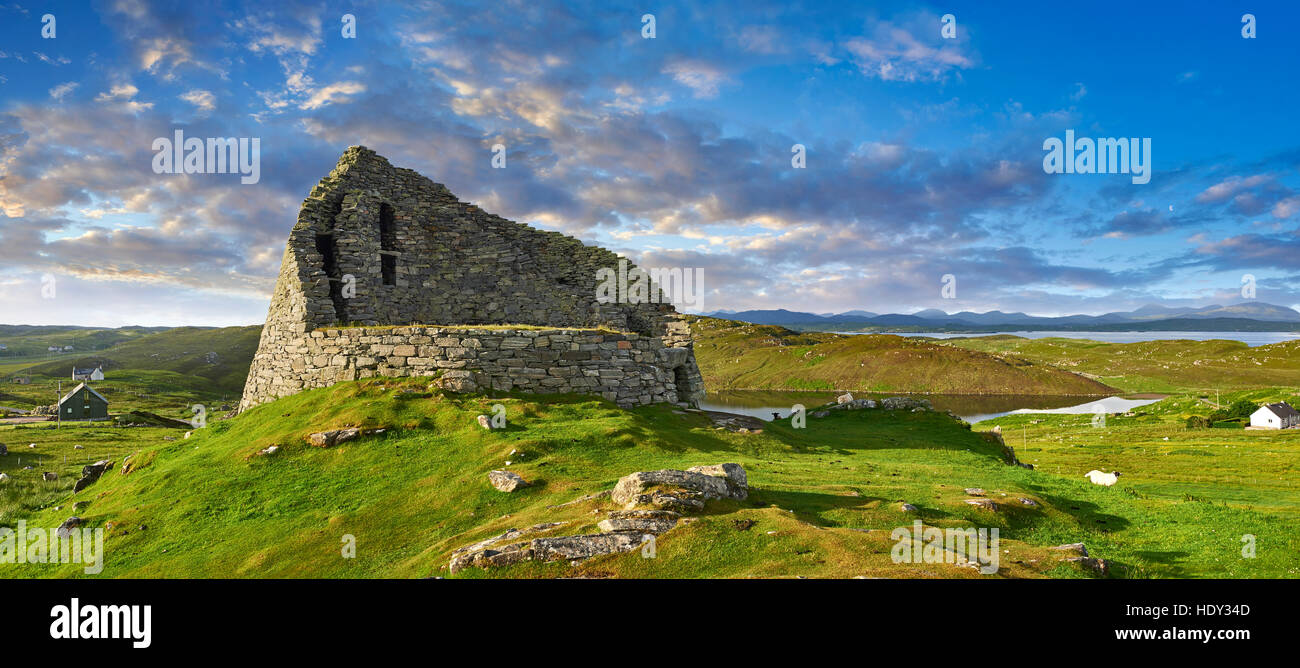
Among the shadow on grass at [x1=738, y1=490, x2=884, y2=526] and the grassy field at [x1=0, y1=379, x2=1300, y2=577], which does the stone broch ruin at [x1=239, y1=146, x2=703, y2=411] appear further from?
the shadow on grass at [x1=738, y1=490, x2=884, y2=526]

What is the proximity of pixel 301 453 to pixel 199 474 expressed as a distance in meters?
2.88

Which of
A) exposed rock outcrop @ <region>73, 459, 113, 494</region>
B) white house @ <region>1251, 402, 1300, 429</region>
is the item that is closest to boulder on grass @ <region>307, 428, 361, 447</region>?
exposed rock outcrop @ <region>73, 459, 113, 494</region>

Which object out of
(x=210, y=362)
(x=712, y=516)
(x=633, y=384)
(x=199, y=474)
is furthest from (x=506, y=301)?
(x=210, y=362)

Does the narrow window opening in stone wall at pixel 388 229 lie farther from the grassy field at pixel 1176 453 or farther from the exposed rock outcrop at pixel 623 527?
the grassy field at pixel 1176 453

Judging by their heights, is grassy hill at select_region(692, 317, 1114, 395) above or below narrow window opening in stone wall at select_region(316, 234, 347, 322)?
below

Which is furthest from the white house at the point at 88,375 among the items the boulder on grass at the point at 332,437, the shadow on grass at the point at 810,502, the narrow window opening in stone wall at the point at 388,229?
the shadow on grass at the point at 810,502

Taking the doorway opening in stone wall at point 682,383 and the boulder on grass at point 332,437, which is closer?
the boulder on grass at point 332,437

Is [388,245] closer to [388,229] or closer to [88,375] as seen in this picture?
[388,229]

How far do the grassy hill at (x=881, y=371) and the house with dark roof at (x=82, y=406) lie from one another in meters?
113

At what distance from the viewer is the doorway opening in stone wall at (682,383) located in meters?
27.6

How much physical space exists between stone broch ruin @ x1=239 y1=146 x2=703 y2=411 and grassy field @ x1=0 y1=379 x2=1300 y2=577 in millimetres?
1414

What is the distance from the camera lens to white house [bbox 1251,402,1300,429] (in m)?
68.2
